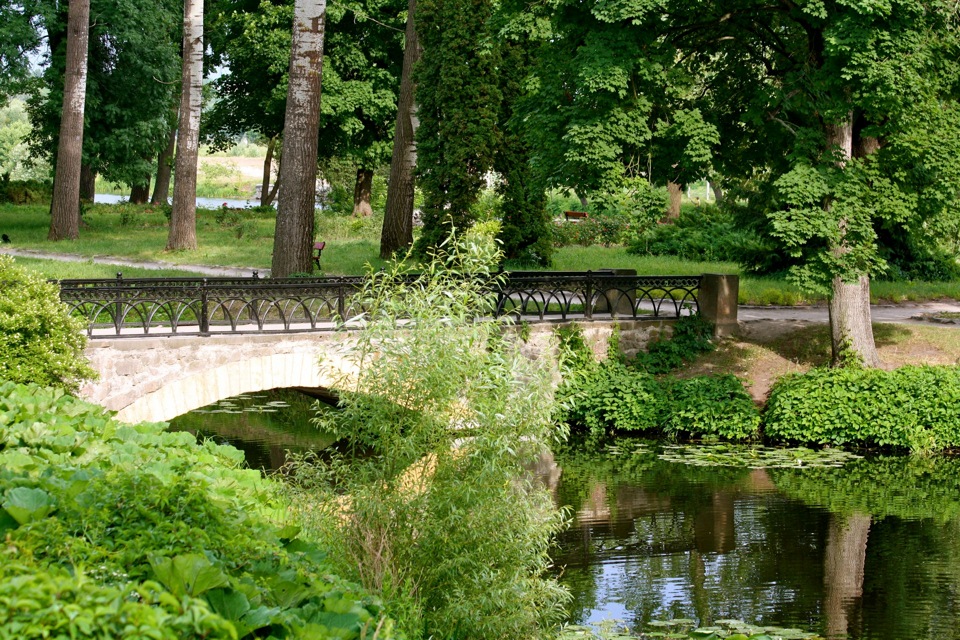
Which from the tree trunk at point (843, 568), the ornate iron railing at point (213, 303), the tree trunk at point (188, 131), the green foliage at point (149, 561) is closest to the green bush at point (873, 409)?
the tree trunk at point (843, 568)

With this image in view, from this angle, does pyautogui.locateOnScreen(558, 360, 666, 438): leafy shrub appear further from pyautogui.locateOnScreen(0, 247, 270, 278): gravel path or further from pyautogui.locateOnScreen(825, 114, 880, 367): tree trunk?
pyautogui.locateOnScreen(0, 247, 270, 278): gravel path

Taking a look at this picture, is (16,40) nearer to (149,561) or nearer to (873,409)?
(873,409)

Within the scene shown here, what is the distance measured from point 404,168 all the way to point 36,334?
43.5 ft

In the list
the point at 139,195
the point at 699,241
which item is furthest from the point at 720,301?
the point at 139,195

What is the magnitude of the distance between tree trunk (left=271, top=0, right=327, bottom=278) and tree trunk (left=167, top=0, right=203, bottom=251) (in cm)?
612

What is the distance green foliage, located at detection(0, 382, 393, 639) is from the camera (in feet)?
12.7

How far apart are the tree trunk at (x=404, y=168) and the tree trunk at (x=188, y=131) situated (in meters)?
4.51

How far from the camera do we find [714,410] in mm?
16531

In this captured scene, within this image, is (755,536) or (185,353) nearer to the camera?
(755,536)

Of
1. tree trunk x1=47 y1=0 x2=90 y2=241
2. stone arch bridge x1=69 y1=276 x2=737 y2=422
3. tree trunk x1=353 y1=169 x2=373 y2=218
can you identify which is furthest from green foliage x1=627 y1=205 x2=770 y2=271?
tree trunk x1=47 y1=0 x2=90 y2=241

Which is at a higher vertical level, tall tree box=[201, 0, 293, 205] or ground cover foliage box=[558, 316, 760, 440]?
tall tree box=[201, 0, 293, 205]

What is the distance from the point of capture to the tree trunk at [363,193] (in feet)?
118

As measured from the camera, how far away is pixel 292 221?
59.6 feet

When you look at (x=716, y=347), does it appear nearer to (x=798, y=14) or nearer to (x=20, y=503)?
(x=798, y=14)
